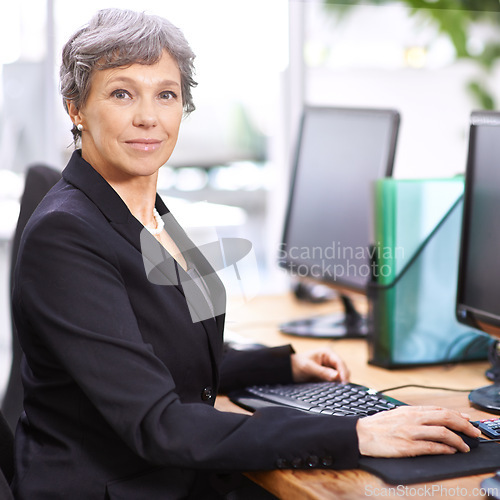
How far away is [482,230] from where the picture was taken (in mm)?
1376

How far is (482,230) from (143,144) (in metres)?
0.66

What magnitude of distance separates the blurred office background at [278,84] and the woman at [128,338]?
1.82 m

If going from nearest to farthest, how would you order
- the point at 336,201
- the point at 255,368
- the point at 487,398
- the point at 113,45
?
the point at 113,45 < the point at 487,398 < the point at 255,368 < the point at 336,201

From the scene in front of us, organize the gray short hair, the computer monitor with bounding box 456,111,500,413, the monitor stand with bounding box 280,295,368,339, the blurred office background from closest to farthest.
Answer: the gray short hair < the computer monitor with bounding box 456,111,500,413 < the monitor stand with bounding box 280,295,368,339 < the blurred office background

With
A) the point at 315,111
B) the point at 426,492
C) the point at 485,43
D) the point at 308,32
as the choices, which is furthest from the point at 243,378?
the point at 485,43

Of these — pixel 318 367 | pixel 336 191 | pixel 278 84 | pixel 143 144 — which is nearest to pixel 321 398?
pixel 318 367

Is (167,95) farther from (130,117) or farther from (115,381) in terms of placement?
(115,381)

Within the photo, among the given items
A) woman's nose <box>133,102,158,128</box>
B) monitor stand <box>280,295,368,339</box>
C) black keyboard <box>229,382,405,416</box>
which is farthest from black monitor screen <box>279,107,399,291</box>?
woman's nose <box>133,102,158,128</box>

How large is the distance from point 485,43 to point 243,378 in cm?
244

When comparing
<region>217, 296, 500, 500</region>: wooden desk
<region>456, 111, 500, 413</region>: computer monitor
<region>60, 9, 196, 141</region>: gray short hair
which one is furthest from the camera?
<region>456, 111, 500, 413</region>: computer monitor

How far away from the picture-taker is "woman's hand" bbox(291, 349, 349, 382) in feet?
4.75

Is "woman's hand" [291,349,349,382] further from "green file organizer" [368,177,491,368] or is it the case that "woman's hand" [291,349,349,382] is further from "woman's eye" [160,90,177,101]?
"woman's eye" [160,90,177,101]

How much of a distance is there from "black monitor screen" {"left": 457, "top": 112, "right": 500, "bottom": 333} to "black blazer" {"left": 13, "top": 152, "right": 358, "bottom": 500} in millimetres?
492

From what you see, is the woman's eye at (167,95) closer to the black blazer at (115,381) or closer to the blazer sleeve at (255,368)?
the black blazer at (115,381)
